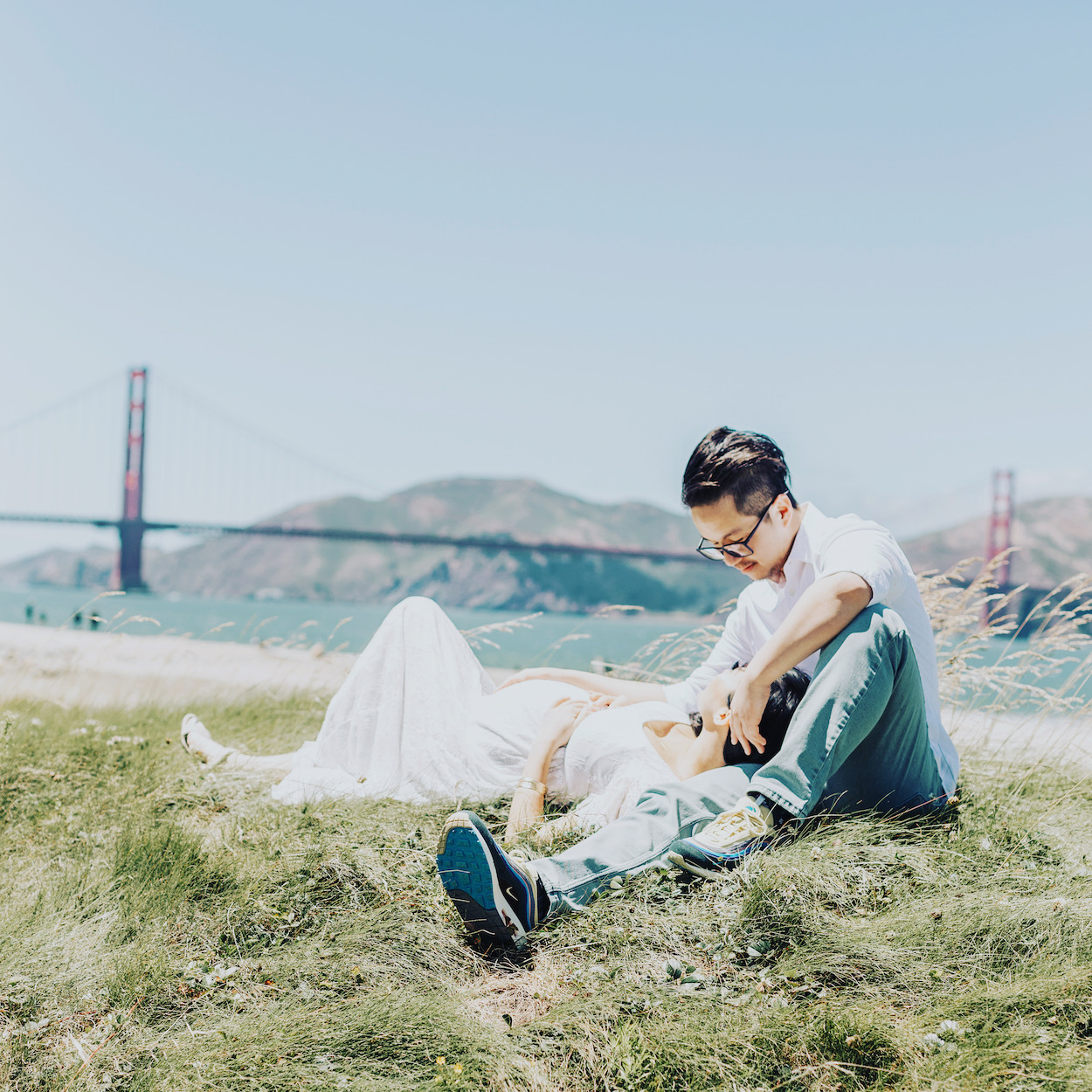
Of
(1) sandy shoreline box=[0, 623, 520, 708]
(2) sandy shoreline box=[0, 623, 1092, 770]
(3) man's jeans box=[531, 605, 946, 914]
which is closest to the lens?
(3) man's jeans box=[531, 605, 946, 914]

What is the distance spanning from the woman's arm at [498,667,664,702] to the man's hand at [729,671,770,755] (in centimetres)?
42

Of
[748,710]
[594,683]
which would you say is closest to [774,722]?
[748,710]

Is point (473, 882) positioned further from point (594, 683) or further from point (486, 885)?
point (594, 683)

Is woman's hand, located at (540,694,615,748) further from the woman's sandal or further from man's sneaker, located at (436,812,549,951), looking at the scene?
the woman's sandal

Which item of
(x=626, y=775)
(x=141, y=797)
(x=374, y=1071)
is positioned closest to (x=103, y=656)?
(x=141, y=797)

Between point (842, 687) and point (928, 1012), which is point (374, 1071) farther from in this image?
point (842, 687)

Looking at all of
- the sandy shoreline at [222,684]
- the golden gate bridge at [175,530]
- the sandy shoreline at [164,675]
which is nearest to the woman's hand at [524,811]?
the sandy shoreline at [222,684]

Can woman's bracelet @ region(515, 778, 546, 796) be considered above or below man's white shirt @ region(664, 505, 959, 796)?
below

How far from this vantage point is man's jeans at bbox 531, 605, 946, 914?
54.0 inches

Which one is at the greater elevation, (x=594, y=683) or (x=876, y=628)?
(x=876, y=628)

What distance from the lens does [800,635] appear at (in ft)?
4.68

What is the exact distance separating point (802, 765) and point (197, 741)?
1.57 m

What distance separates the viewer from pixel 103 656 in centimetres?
440

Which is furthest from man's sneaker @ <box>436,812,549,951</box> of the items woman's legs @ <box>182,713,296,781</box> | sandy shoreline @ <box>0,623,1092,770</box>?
sandy shoreline @ <box>0,623,1092,770</box>
